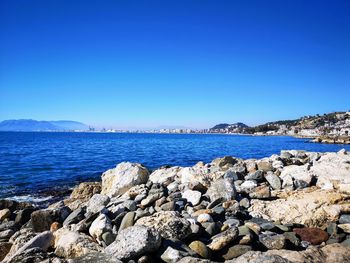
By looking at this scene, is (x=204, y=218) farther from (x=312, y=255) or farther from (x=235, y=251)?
(x=312, y=255)

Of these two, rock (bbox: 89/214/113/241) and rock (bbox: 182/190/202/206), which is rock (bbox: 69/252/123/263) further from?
rock (bbox: 182/190/202/206)

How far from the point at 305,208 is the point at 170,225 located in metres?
4.41

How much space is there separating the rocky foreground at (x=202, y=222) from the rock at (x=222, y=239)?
0.02m

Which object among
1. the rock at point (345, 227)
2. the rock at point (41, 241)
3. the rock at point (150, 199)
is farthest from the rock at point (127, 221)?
the rock at point (345, 227)

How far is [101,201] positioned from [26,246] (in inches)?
160

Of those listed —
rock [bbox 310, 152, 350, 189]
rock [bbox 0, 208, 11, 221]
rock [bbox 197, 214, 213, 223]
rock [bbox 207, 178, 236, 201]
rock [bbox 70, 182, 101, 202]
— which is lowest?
rock [bbox 0, 208, 11, 221]

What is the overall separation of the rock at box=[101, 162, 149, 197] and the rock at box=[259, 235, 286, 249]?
7.16 m

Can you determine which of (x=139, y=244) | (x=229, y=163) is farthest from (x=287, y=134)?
(x=139, y=244)

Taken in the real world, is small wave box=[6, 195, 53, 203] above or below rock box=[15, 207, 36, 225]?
below

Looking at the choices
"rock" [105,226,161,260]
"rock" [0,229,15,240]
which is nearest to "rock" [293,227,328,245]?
"rock" [105,226,161,260]

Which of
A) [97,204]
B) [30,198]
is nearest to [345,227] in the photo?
[97,204]

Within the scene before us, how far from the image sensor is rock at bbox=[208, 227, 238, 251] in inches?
270

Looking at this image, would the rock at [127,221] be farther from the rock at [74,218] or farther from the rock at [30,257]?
the rock at [30,257]

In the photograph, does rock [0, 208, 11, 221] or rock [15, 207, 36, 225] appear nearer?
rock [15, 207, 36, 225]
